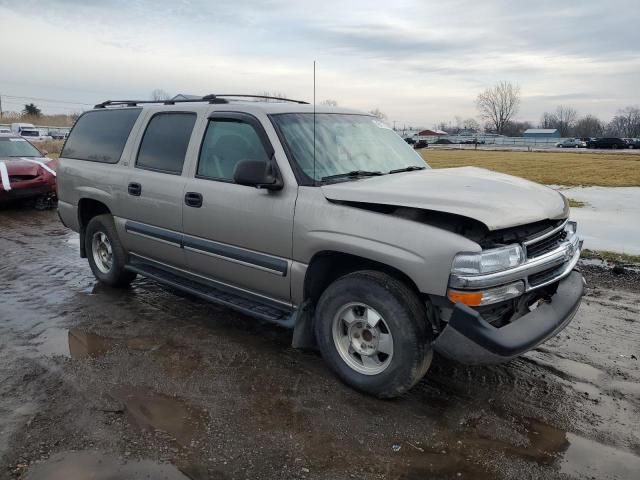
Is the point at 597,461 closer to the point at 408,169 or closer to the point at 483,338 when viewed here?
the point at 483,338

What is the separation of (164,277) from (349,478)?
2.93 m

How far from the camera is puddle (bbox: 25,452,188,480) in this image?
9.20 ft

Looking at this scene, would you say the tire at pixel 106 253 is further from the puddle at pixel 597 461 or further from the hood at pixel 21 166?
the hood at pixel 21 166

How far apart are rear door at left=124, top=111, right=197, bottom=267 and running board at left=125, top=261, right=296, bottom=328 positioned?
0.14m

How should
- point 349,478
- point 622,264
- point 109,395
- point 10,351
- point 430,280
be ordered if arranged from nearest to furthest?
1. point 349,478
2. point 430,280
3. point 109,395
4. point 10,351
5. point 622,264

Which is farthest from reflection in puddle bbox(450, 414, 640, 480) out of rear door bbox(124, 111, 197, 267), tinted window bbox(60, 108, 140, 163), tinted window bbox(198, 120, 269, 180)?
tinted window bbox(60, 108, 140, 163)

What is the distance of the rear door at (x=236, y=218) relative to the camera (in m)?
3.99

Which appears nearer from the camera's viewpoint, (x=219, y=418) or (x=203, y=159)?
(x=219, y=418)

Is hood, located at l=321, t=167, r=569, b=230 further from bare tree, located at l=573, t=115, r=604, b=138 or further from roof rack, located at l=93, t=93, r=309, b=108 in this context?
bare tree, located at l=573, t=115, r=604, b=138

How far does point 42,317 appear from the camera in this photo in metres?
5.05

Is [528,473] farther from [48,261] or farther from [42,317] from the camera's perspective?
[48,261]

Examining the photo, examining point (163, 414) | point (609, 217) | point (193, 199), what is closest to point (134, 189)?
point (193, 199)

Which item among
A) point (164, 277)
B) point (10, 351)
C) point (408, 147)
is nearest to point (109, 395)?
point (10, 351)

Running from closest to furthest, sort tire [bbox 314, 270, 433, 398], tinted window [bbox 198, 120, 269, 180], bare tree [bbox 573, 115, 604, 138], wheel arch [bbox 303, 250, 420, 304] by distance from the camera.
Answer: tire [bbox 314, 270, 433, 398], wheel arch [bbox 303, 250, 420, 304], tinted window [bbox 198, 120, 269, 180], bare tree [bbox 573, 115, 604, 138]
